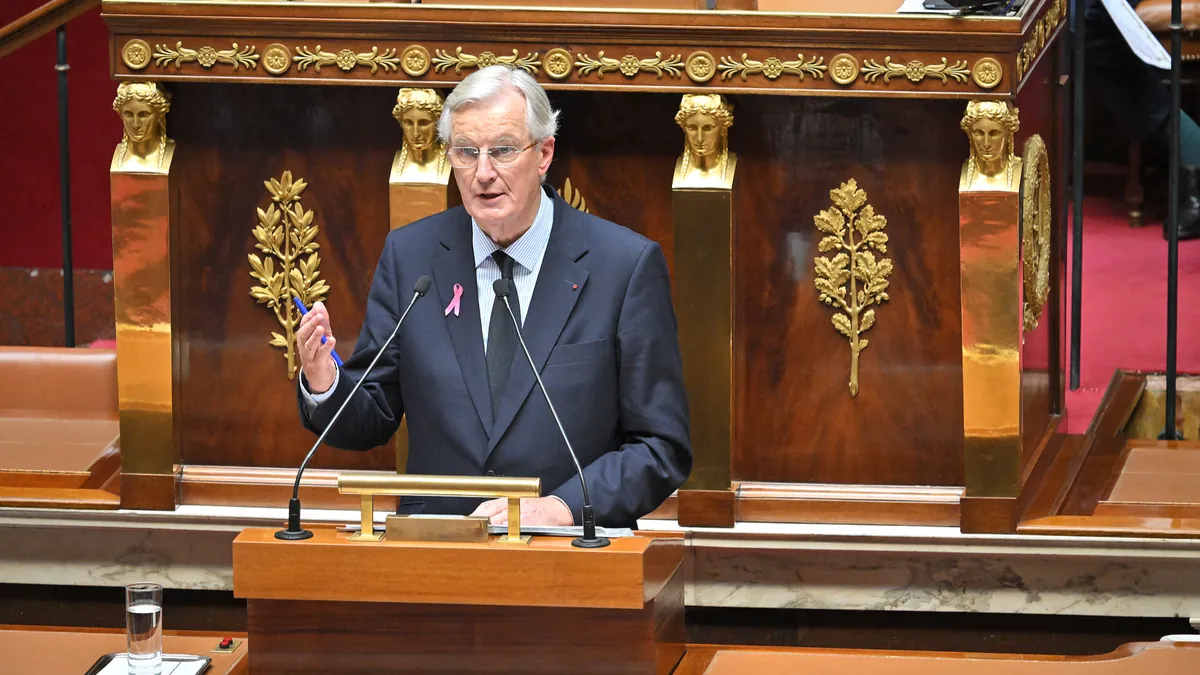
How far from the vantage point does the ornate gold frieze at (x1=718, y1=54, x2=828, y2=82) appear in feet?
12.5

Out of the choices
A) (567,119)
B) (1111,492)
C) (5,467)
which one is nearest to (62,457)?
(5,467)

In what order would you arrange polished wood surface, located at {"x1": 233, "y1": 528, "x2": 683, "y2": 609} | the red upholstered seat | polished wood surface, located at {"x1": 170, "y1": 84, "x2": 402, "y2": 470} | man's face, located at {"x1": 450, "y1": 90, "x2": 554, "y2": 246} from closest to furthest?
1. polished wood surface, located at {"x1": 233, "y1": 528, "x2": 683, "y2": 609}
2. man's face, located at {"x1": 450, "y1": 90, "x2": 554, "y2": 246}
3. polished wood surface, located at {"x1": 170, "y1": 84, "x2": 402, "y2": 470}
4. the red upholstered seat

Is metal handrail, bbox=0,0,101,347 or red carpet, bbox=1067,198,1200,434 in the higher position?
metal handrail, bbox=0,0,101,347

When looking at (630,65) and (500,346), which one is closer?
(500,346)

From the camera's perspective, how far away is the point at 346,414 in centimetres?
279

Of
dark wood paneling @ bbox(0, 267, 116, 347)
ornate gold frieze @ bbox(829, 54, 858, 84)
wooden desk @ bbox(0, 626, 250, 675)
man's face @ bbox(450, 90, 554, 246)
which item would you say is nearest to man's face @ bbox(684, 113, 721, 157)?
ornate gold frieze @ bbox(829, 54, 858, 84)

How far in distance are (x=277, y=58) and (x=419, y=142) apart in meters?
0.33

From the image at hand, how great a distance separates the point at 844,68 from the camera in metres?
3.79

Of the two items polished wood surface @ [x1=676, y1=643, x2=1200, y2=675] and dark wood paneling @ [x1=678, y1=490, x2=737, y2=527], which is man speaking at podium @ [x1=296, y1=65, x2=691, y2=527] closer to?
polished wood surface @ [x1=676, y1=643, x2=1200, y2=675]

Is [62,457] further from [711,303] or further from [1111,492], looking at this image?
[1111,492]

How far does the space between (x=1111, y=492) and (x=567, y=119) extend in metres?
1.38

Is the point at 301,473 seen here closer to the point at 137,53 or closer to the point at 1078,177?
the point at 137,53

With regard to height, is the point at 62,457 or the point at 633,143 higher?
the point at 633,143

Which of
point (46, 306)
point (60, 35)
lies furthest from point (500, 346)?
point (46, 306)
